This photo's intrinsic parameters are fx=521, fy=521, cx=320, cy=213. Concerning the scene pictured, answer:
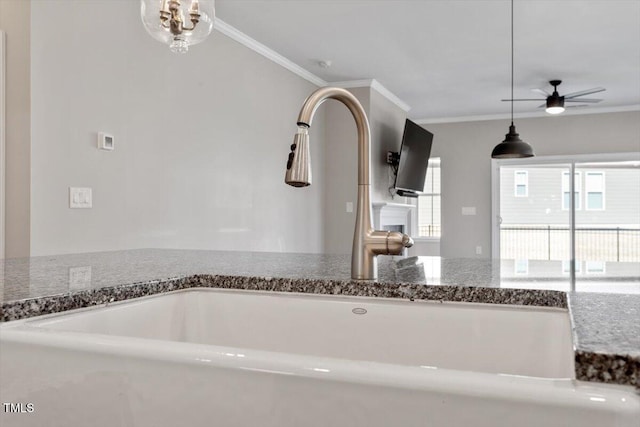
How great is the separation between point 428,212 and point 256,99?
4.03 metres

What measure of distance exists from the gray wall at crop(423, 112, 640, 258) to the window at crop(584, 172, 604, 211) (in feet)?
1.12

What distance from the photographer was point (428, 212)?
770cm

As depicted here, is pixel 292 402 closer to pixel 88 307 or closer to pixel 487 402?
pixel 487 402

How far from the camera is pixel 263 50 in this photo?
4.45m

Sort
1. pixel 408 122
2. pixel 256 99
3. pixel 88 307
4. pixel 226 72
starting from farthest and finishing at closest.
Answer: pixel 408 122
pixel 256 99
pixel 226 72
pixel 88 307

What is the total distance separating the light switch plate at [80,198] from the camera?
8.79 feet

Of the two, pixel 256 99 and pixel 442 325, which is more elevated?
pixel 256 99

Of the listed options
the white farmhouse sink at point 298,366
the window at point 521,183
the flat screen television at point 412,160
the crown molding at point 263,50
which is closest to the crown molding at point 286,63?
the crown molding at point 263,50

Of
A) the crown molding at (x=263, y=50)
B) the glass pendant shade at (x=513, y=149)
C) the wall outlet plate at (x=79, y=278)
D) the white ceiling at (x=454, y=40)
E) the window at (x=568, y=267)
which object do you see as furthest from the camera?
the glass pendant shade at (x=513, y=149)

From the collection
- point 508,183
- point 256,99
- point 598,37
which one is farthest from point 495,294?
point 508,183

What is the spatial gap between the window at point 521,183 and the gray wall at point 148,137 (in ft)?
12.8

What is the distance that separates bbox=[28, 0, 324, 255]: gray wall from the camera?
260 centimetres

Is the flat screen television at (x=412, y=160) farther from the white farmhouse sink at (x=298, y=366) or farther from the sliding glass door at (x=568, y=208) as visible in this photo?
the white farmhouse sink at (x=298, y=366)

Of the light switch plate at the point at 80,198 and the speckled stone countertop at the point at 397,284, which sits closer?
the speckled stone countertop at the point at 397,284
